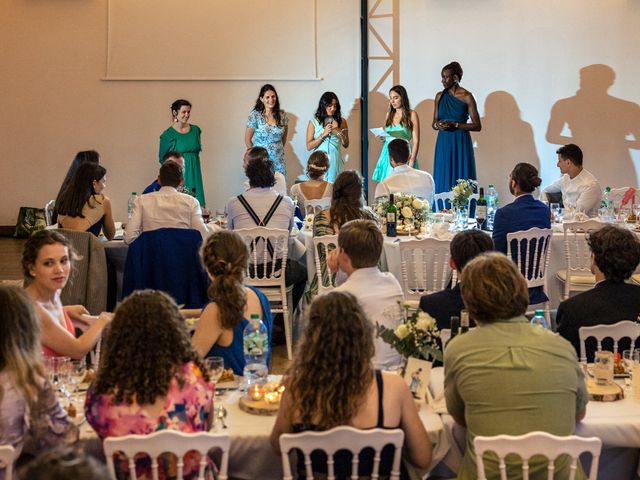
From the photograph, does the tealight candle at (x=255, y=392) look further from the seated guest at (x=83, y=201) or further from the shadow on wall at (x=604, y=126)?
the shadow on wall at (x=604, y=126)

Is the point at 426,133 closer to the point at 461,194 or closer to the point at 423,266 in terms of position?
the point at 461,194

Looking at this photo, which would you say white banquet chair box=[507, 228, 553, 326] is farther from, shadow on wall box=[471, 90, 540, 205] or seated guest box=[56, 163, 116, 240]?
shadow on wall box=[471, 90, 540, 205]

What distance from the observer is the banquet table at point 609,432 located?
2963 mm

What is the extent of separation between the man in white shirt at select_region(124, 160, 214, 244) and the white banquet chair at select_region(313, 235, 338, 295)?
73 cm

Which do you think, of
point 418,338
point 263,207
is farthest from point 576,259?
point 418,338

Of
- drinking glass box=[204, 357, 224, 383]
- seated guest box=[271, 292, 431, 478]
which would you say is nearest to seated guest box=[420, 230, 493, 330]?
drinking glass box=[204, 357, 224, 383]

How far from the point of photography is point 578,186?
23.8 feet

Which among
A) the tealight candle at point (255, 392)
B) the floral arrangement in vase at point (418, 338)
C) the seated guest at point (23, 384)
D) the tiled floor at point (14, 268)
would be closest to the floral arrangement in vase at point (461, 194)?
the tiled floor at point (14, 268)

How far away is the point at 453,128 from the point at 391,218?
3279 millimetres

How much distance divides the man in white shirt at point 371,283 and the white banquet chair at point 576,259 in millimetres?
2531

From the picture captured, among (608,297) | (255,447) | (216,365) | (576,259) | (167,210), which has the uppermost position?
(167,210)

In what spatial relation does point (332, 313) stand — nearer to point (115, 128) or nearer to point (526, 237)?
point (526, 237)

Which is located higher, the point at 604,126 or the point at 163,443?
the point at 604,126

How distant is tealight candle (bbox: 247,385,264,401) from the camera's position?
315cm
